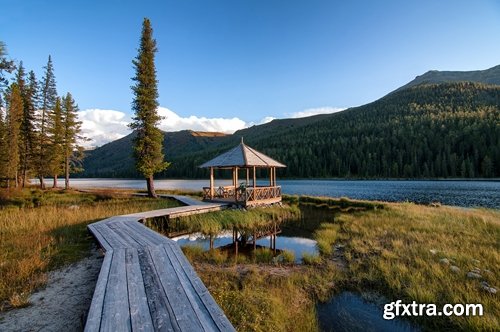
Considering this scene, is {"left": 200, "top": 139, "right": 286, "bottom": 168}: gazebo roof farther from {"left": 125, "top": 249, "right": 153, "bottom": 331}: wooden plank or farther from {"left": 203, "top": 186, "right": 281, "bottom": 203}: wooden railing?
{"left": 125, "top": 249, "right": 153, "bottom": 331}: wooden plank

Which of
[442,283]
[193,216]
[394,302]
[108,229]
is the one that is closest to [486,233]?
[442,283]

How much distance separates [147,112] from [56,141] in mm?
17347

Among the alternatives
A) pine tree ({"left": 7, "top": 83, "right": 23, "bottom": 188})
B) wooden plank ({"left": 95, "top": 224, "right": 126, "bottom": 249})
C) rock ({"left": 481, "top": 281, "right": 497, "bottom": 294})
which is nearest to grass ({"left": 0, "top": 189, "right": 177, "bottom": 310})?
wooden plank ({"left": 95, "top": 224, "right": 126, "bottom": 249})

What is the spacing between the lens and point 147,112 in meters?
24.0

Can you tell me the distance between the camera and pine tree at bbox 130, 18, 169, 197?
2378cm

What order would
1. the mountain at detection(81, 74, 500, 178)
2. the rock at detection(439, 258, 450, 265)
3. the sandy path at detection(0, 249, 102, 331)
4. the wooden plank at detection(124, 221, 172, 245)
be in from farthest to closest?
the mountain at detection(81, 74, 500, 178) → the wooden plank at detection(124, 221, 172, 245) → the rock at detection(439, 258, 450, 265) → the sandy path at detection(0, 249, 102, 331)

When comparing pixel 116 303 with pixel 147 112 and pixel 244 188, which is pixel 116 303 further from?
pixel 147 112

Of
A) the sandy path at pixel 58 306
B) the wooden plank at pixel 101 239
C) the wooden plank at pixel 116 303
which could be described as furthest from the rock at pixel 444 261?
the wooden plank at pixel 101 239

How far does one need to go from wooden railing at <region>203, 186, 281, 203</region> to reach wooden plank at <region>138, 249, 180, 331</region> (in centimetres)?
1239

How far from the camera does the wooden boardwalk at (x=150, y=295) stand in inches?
134

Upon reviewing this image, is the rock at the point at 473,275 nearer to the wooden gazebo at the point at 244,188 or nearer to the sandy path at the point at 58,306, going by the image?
the sandy path at the point at 58,306

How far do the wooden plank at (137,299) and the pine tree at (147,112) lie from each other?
62.4ft

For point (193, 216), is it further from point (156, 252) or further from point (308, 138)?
point (308, 138)

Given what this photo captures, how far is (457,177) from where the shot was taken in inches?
2704
